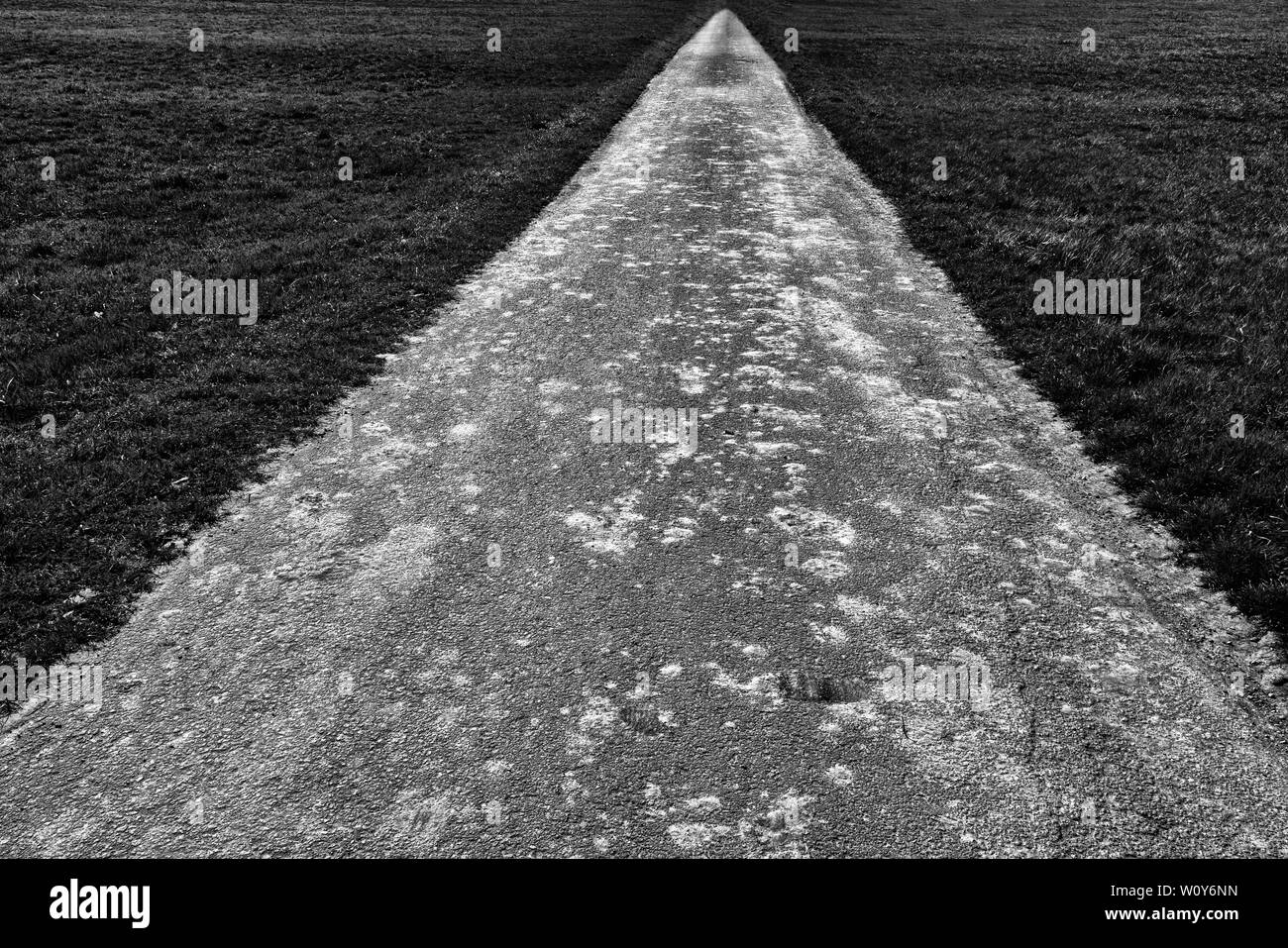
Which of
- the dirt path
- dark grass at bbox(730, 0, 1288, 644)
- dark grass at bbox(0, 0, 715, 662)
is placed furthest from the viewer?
dark grass at bbox(730, 0, 1288, 644)

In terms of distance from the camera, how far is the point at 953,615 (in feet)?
16.2

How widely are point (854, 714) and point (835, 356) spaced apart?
→ 478 cm

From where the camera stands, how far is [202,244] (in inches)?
483

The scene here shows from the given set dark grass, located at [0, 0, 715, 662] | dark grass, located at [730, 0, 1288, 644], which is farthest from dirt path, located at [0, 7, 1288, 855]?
dark grass, located at [0, 0, 715, 662]

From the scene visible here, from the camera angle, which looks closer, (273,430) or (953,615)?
(953,615)

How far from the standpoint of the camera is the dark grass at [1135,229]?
6336mm

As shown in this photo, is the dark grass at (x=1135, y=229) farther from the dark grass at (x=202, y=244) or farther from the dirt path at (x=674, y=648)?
the dark grass at (x=202, y=244)

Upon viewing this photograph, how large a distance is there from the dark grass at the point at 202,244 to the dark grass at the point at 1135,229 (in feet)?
21.0

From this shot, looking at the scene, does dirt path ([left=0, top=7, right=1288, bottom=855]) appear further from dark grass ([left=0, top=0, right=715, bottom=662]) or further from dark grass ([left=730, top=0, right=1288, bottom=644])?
dark grass ([left=0, top=0, right=715, bottom=662])

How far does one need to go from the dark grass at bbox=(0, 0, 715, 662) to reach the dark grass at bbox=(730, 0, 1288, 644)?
6407 mm

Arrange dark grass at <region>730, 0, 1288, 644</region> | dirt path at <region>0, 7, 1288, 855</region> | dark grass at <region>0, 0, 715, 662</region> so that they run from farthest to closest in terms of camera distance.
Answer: dark grass at <region>730, 0, 1288, 644</region> → dark grass at <region>0, 0, 715, 662</region> → dirt path at <region>0, 7, 1288, 855</region>

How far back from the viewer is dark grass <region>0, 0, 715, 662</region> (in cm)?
592

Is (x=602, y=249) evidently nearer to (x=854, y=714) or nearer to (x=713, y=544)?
(x=713, y=544)
